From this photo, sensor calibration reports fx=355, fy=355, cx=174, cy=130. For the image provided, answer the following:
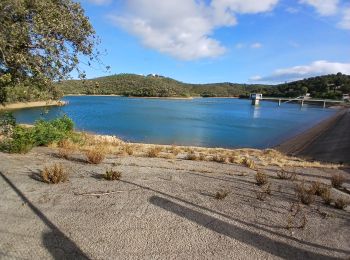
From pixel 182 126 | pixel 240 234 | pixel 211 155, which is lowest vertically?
pixel 182 126

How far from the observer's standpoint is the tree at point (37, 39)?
6.65 m

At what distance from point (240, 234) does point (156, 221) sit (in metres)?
1.44

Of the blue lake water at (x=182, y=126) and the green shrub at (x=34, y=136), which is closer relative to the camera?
the green shrub at (x=34, y=136)

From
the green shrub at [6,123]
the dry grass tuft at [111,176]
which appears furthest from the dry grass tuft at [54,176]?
the green shrub at [6,123]

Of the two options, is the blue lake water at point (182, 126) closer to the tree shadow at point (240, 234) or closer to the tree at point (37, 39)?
the tree at point (37, 39)

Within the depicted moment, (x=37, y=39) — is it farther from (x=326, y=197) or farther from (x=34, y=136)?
(x=34, y=136)

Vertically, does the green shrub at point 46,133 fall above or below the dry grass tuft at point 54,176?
below

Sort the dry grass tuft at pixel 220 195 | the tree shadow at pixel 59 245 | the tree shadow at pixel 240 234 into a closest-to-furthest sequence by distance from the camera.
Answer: the tree shadow at pixel 59 245
the tree shadow at pixel 240 234
the dry grass tuft at pixel 220 195

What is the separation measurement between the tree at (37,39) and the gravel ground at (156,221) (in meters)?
2.38

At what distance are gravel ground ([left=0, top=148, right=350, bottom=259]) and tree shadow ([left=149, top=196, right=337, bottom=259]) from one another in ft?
0.05

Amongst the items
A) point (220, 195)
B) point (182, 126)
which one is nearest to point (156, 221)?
point (220, 195)

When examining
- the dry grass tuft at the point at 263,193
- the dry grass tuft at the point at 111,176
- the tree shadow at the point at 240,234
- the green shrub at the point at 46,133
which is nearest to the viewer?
the tree shadow at the point at 240,234

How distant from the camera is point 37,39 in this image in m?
7.03

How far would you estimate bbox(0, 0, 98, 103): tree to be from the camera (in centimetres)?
665
